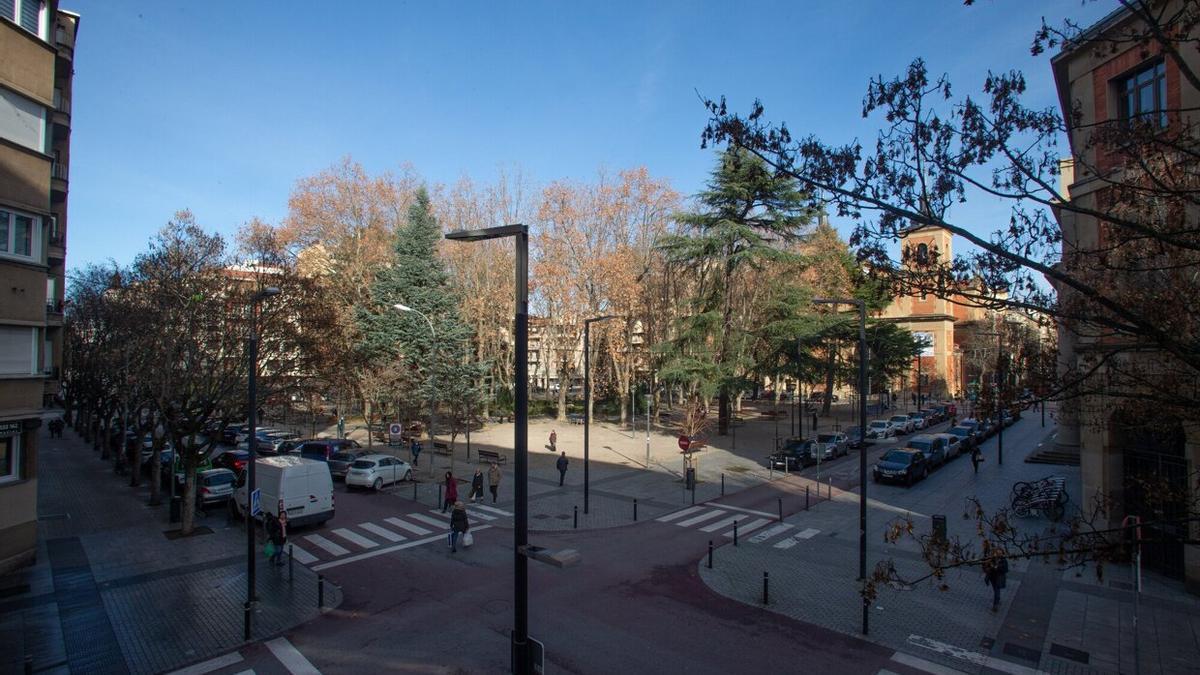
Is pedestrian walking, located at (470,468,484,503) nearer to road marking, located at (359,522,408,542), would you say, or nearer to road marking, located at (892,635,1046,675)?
road marking, located at (359,522,408,542)

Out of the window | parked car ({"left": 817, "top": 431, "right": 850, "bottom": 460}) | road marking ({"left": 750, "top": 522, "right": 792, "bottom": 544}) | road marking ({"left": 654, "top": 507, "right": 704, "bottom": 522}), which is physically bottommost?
road marking ({"left": 654, "top": 507, "right": 704, "bottom": 522})

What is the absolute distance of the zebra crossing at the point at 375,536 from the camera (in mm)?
15734

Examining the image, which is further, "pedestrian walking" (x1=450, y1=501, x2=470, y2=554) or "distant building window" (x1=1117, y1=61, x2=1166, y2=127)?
"pedestrian walking" (x1=450, y1=501, x2=470, y2=554)

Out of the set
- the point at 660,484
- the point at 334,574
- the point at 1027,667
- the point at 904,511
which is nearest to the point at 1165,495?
the point at 1027,667

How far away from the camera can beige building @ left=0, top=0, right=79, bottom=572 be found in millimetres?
13625

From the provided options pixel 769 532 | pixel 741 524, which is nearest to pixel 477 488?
pixel 741 524

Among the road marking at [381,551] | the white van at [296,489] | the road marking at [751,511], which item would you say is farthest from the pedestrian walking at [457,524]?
the road marking at [751,511]

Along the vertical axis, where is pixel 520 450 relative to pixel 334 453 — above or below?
above

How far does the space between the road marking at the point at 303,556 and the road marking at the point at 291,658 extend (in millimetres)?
4629

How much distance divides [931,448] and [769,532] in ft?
47.1

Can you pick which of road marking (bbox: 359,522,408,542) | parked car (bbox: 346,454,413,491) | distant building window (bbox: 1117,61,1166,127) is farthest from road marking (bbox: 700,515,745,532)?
distant building window (bbox: 1117,61,1166,127)

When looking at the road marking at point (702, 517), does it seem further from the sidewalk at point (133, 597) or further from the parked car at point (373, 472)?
the parked car at point (373, 472)

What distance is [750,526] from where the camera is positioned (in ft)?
61.1

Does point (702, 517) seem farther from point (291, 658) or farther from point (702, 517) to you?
point (291, 658)
